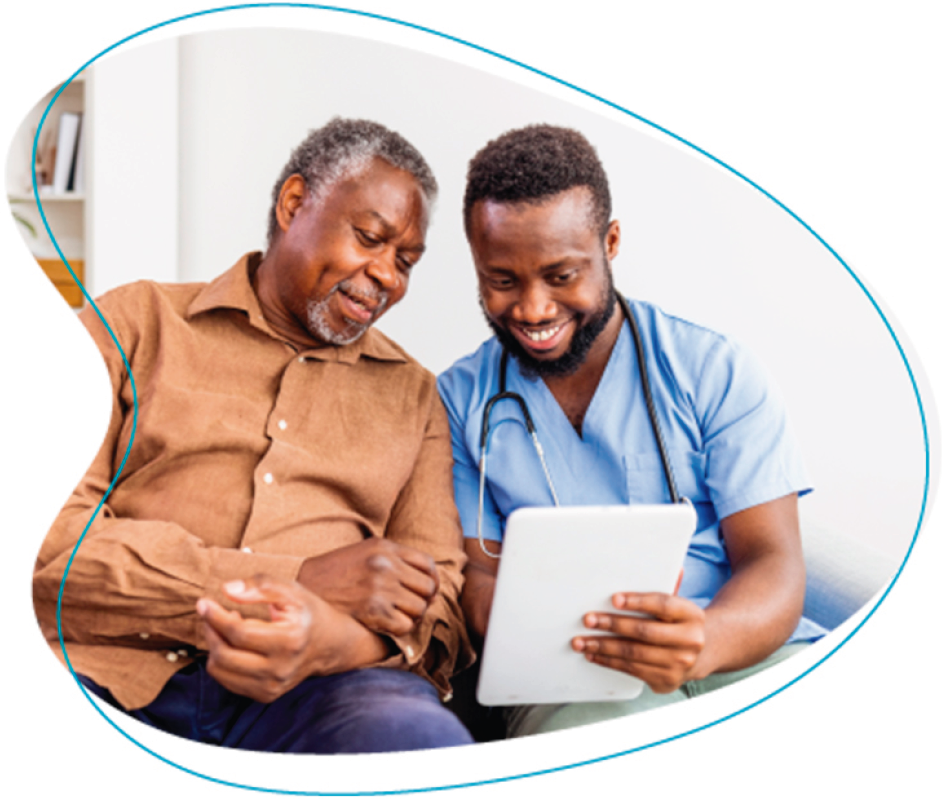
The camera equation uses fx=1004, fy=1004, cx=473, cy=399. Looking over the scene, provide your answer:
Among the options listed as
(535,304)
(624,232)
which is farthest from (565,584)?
(624,232)

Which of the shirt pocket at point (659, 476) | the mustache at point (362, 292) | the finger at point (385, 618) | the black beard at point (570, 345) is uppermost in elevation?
the mustache at point (362, 292)

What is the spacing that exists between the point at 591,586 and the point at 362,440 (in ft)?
1.05

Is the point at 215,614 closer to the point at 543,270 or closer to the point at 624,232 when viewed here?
the point at 543,270

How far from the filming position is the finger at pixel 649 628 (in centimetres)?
113

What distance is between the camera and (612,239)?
1191 millimetres

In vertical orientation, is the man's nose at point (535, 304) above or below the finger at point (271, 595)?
above

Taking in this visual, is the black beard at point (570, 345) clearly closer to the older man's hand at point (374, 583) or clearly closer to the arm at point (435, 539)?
the arm at point (435, 539)

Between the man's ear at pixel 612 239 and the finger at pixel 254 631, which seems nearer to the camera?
the finger at pixel 254 631

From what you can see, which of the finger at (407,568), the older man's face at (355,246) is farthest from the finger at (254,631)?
the older man's face at (355,246)

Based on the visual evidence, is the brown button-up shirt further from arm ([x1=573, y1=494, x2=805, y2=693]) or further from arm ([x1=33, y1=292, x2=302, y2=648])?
arm ([x1=573, y1=494, x2=805, y2=693])

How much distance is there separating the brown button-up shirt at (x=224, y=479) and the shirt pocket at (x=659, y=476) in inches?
8.7

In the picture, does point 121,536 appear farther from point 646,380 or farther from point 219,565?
point 646,380

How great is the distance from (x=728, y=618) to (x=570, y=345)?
370mm

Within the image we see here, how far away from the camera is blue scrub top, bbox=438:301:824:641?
121 centimetres
